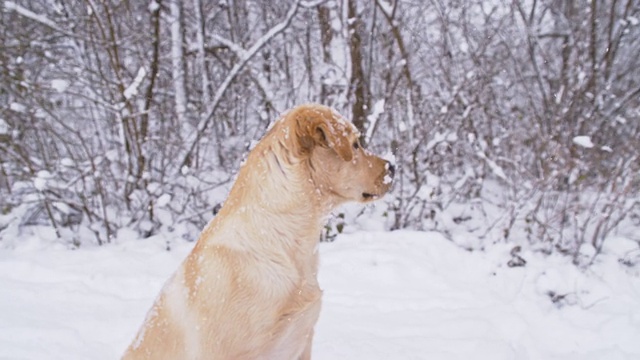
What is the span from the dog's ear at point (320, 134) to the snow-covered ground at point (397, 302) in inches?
67.3

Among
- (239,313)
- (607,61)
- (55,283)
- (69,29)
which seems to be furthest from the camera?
(69,29)

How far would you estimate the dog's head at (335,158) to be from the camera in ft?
7.24

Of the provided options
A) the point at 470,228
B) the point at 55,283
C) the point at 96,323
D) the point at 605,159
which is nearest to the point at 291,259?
the point at 96,323

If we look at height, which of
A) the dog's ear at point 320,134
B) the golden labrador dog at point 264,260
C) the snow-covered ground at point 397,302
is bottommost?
the snow-covered ground at point 397,302

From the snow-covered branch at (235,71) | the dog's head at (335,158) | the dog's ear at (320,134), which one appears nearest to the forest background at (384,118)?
the snow-covered branch at (235,71)

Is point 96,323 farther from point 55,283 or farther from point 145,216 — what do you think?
point 145,216

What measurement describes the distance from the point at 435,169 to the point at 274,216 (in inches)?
166

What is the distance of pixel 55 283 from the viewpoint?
4590 millimetres

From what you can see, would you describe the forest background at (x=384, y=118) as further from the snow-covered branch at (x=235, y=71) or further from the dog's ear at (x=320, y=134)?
the dog's ear at (x=320, y=134)

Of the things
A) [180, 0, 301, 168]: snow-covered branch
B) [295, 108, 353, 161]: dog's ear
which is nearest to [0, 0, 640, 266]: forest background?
[180, 0, 301, 168]: snow-covered branch

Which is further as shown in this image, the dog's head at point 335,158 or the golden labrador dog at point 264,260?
the dog's head at point 335,158

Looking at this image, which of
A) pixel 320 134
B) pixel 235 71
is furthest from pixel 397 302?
pixel 235 71

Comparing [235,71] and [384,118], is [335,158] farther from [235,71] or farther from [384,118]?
[384,118]

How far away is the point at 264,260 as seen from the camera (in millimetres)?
2178
